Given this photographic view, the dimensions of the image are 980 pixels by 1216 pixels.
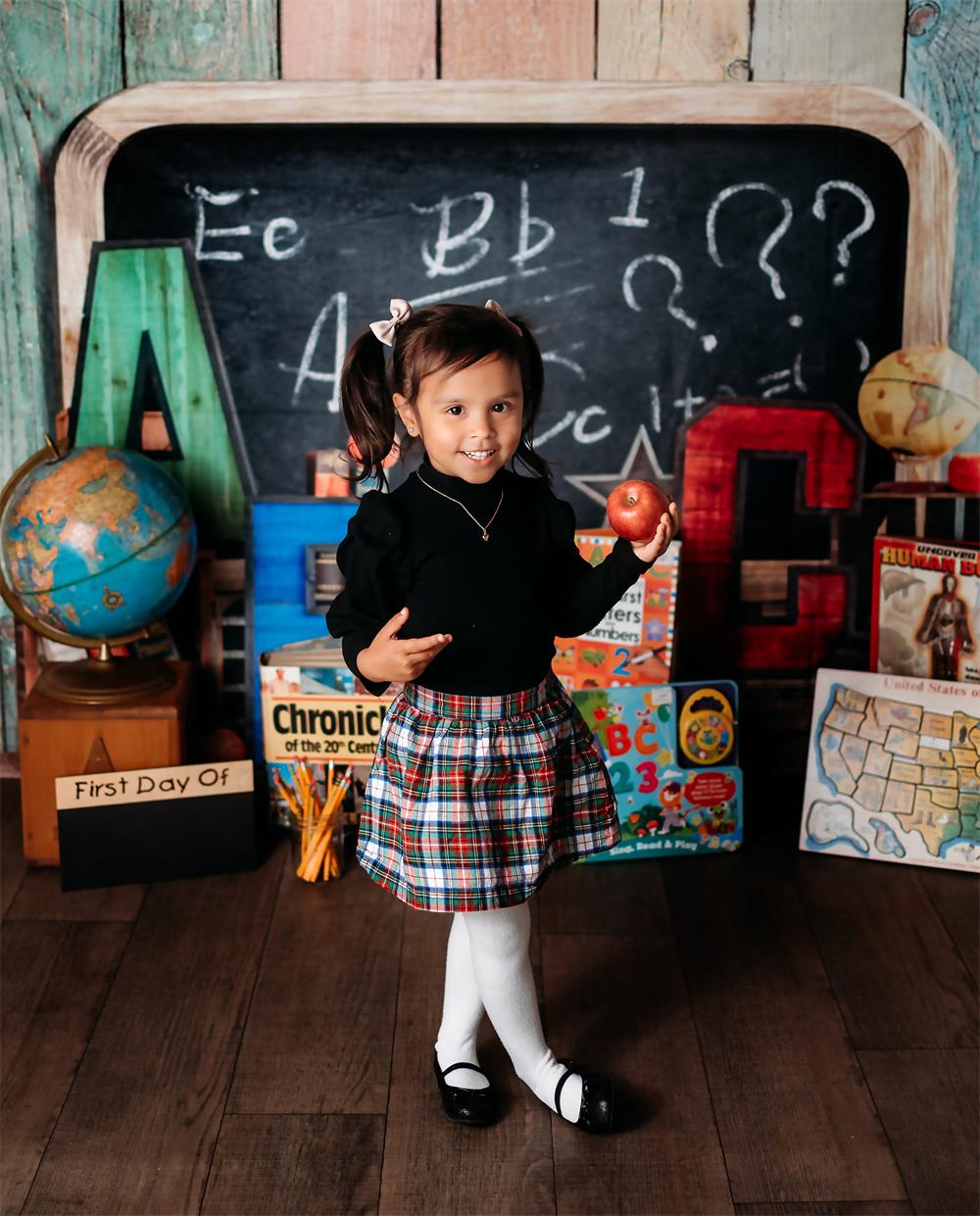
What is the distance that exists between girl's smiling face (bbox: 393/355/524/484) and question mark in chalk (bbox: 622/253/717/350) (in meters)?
1.23

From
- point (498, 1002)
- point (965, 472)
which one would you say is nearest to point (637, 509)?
point (498, 1002)

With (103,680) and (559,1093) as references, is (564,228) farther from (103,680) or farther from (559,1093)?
(559,1093)

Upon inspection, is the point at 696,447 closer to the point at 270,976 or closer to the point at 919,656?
the point at 919,656

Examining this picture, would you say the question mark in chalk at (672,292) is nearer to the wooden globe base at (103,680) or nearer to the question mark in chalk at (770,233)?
the question mark in chalk at (770,233)

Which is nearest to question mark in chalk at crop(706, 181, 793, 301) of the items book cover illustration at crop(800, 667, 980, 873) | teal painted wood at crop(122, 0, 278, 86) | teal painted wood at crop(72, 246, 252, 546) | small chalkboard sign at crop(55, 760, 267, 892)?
book cover illustration at crop(800, 667, 980, 873)

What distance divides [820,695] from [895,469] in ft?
1.86

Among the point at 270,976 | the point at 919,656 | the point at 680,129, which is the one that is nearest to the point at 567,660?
the point at 919,656

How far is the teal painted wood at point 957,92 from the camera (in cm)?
261

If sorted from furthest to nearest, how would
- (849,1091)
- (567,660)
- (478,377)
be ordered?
(567,660) < (849,1091) < (478,377)

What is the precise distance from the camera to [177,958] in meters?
2.26

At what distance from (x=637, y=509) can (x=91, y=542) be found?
1248 mm

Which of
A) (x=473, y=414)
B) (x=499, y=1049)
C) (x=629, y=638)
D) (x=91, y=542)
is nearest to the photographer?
(x=473, y=414)

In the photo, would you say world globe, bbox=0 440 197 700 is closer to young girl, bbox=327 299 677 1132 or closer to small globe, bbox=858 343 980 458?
young girl, bbox=327 299 677 1132

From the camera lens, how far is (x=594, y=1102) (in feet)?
5.99
